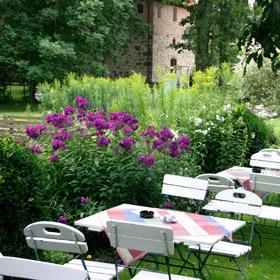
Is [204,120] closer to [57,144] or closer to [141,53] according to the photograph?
[57,144]

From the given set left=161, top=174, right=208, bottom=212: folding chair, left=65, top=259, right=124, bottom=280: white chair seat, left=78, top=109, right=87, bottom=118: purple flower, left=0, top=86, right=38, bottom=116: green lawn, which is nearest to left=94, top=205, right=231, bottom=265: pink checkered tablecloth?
left=65, top=259, right=124, bottom=280: white chair seat

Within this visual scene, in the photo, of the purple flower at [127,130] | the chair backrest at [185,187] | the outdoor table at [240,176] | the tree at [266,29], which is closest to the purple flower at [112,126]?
the purple flower at [127,130]

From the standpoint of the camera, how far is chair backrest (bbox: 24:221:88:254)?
4.09 metres

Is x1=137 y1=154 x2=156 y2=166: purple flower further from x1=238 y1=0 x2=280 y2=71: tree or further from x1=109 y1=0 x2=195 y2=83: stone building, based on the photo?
x1=109 y1=0 x2=195 y2=83: stone building

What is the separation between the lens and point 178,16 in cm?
3659

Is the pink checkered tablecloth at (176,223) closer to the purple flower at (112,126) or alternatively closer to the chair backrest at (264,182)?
the purple flower at (112,126)

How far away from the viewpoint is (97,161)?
6.32m

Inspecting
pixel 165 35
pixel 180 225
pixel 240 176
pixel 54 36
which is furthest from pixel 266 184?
pixel 165 35

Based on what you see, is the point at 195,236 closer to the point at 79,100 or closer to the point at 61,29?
the point at 79,100

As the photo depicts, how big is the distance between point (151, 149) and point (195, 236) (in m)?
2.52

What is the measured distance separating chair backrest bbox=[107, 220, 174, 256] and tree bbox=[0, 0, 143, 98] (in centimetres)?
1994

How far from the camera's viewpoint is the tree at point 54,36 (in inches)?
942

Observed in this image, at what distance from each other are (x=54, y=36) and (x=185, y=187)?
19.9m

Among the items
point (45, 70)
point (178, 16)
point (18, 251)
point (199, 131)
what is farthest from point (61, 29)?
point (18, 251)
